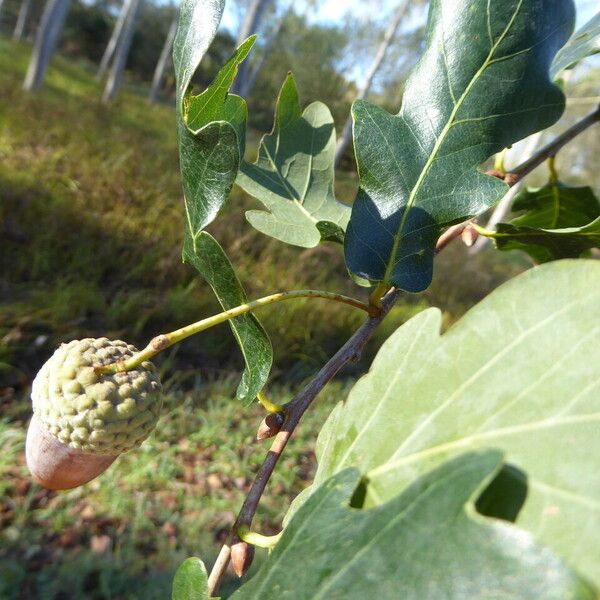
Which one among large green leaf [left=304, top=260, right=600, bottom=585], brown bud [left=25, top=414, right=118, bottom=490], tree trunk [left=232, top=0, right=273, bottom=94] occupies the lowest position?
brown bud [left=25, top=414, right=118, bottom=490]

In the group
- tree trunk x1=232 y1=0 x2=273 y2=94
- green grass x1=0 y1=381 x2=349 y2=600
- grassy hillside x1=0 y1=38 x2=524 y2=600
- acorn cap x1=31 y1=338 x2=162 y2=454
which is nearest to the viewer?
acorn cap x1=31 y1=338 x2=162 y2=454

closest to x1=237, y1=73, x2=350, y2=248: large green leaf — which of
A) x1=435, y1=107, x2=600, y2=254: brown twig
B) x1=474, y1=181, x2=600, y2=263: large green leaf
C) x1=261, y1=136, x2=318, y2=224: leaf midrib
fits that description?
x1=261, y1=136, x2=318, y2=224: leaf midrib

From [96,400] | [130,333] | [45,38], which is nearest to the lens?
[96,400]

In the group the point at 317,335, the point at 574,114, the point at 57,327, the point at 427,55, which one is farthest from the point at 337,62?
the point at 427,55

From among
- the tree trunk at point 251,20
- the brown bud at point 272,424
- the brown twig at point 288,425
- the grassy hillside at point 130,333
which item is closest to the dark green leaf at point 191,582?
the brown twig at point 288,425

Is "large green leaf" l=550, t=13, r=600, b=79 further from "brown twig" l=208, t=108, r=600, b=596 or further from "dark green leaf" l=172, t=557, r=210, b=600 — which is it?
"dark green leaf" l=172, t=557, r=210, b=600

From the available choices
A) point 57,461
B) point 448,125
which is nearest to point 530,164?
point 448,125

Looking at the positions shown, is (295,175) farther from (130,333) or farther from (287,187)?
(130,333)

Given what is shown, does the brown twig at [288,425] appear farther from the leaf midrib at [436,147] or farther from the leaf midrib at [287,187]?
the leaf midrib at [287,187]
